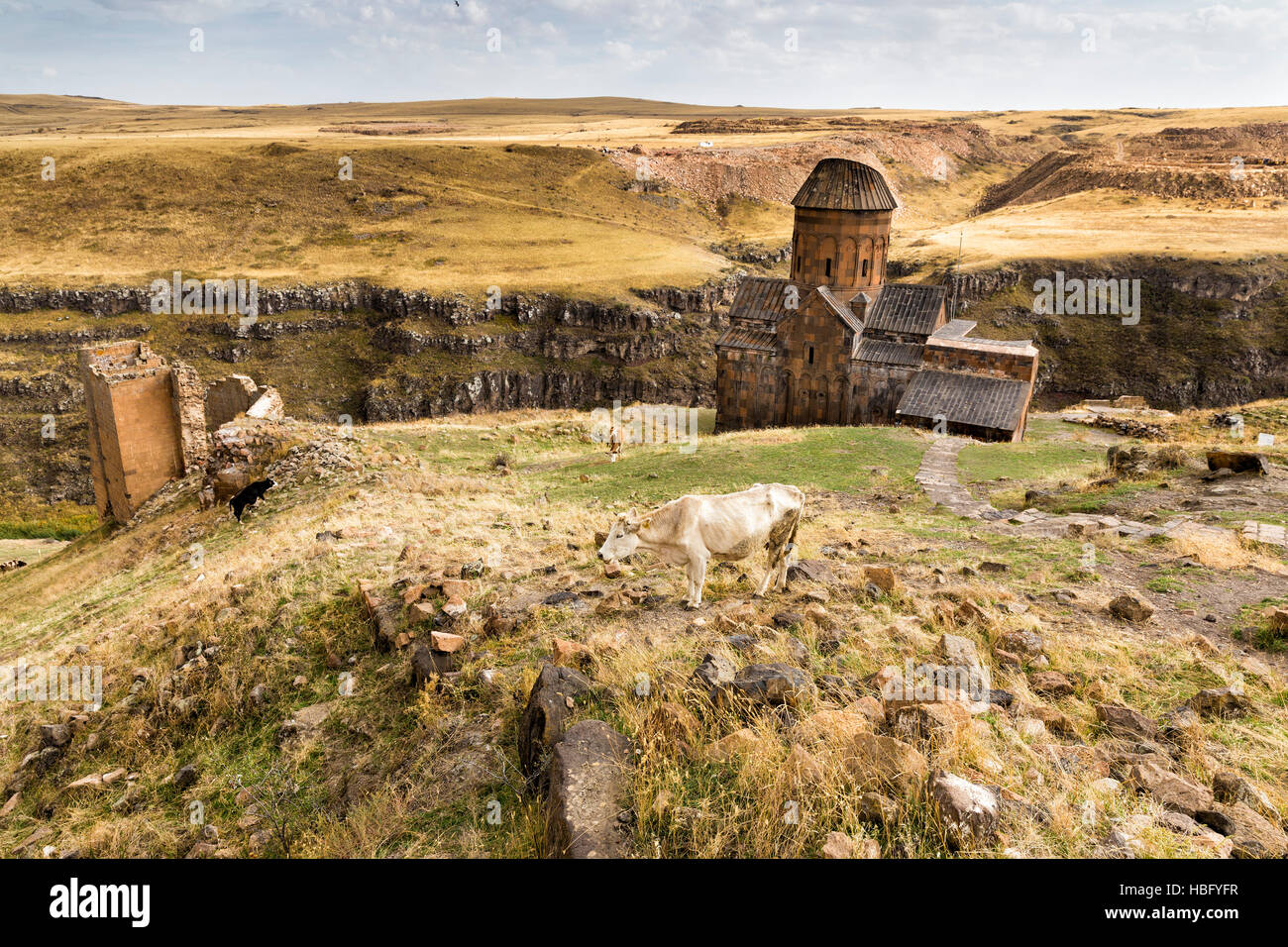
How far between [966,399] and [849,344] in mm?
5750

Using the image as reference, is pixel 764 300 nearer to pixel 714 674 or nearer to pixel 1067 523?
pixel 1067 523

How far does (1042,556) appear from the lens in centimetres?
1083

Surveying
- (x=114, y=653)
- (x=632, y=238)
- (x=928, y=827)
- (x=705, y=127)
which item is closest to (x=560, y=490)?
(x=114, y=653)

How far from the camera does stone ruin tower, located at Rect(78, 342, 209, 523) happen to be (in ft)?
66.9

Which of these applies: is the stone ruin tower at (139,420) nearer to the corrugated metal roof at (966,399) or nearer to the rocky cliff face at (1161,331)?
the corrugated metal roof at (966,399)

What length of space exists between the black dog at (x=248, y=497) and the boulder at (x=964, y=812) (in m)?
16.1

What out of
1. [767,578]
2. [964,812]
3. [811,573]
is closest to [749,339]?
[811,573]

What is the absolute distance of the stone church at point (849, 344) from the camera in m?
29.8

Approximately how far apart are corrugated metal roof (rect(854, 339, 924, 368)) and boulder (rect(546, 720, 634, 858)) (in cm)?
2944

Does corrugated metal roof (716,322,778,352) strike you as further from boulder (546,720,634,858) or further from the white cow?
boulder (546,720,634,858)

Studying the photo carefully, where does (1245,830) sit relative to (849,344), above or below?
below

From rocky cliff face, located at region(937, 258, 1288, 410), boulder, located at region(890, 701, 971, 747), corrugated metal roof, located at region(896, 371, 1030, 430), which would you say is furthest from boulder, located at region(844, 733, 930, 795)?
rocky cliff face, located at region(937, 258, 1288, 410)

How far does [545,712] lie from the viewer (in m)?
5.74
